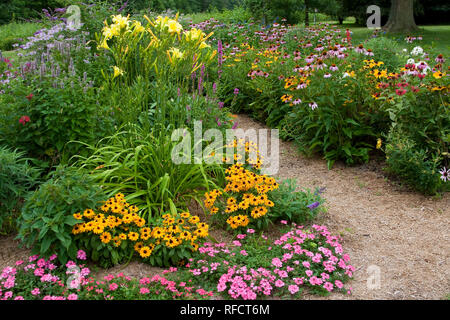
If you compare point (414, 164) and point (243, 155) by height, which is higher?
point (243, 155)

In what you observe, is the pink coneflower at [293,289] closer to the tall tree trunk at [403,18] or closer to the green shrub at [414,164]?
the green shrub at [414,164]

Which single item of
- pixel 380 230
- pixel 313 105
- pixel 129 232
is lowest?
pixel 380 230

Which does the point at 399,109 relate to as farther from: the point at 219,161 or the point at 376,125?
the point at 219,161

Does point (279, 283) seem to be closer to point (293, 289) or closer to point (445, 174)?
point (293, 289)

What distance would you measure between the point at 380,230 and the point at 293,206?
27.6 inches

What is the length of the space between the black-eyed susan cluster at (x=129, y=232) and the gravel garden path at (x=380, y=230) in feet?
0.41

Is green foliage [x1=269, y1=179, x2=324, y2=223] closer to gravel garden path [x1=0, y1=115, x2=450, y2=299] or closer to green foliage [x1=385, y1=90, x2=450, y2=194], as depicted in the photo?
gravel garden path [x1=0, y1=115, x2=450, y2=299]

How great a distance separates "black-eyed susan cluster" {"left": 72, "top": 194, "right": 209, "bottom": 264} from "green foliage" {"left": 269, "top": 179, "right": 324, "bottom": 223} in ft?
2.14

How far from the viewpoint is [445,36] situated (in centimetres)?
1454

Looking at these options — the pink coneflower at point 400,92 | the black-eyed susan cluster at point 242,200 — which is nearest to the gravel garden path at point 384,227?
the black-eyed susan cluster at point 242,200

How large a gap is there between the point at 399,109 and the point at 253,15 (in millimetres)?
8699

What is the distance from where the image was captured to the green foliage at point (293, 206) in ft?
10.3

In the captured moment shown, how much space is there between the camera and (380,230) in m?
3.23

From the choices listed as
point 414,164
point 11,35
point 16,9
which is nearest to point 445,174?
point 414,164
